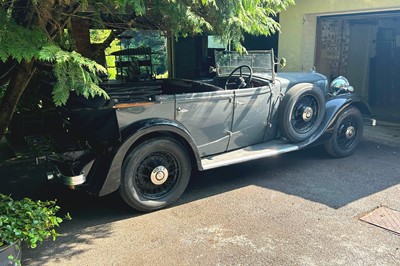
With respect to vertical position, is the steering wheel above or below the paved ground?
above

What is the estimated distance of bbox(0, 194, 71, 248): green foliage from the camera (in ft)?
8.28

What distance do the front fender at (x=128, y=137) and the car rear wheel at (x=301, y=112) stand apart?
166 cm

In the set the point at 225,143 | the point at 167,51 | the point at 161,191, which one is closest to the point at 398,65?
the point at 167,51

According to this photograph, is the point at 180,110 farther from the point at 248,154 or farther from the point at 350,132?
the point at 350,132

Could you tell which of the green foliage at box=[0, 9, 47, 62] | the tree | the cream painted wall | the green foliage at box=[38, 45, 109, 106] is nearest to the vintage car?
the tree

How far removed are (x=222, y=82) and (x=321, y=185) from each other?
2.04 metres

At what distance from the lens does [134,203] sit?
145 inches

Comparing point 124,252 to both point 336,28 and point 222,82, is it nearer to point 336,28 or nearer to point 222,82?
point 222,82

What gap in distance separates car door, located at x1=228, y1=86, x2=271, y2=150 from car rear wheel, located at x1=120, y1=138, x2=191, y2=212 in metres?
0.89

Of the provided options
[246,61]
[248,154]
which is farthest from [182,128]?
[246,61]

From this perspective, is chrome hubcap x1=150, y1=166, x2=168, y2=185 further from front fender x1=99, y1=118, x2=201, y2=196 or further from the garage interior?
the garage interior

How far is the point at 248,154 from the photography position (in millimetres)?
4477

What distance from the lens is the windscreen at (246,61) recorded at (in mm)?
5047

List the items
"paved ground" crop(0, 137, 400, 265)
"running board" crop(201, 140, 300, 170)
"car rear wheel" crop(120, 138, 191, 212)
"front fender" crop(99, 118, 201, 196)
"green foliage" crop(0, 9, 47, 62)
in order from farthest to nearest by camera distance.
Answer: "running board" crop(201, 140, 300, 170) → "car rear wheel" crop(120, 138, 191, 212) → "front fender" crop(99, 118, 201, 196) → "paved ground" crop(0, 137, 400, 265) → "green foliage" crop(0, 9, 47, 62)
